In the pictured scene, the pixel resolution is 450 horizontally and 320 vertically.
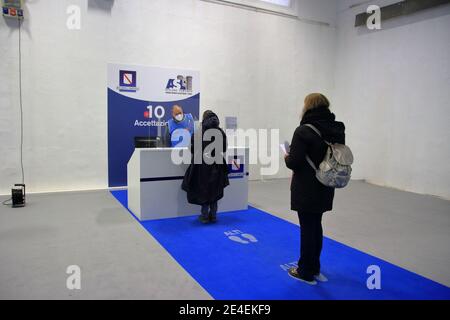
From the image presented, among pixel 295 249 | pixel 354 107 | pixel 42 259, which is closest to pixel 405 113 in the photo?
pixel 354 107

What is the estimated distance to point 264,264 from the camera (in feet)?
9.77

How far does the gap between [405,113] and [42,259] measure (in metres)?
6.45

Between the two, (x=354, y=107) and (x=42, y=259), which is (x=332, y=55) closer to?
(x=354, y=107)

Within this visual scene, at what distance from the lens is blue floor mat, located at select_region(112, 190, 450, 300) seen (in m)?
2.50

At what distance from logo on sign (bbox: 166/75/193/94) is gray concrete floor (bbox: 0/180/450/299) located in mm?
2259

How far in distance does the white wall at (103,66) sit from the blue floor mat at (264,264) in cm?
261

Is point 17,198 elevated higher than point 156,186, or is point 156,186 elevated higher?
point 156,186

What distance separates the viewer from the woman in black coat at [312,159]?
242cm

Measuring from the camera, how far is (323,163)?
2.39 metres

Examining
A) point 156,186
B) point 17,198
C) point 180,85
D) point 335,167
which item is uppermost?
point 180,85

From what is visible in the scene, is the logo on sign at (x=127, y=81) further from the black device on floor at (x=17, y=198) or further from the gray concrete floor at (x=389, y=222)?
the gray concrete floor at (x=389, y=222)

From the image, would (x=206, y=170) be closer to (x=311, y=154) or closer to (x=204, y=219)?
(x=204, y=219)

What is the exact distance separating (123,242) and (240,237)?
1.20 metres

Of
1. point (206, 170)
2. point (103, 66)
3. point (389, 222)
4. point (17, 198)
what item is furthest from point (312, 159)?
point (103, 66)
